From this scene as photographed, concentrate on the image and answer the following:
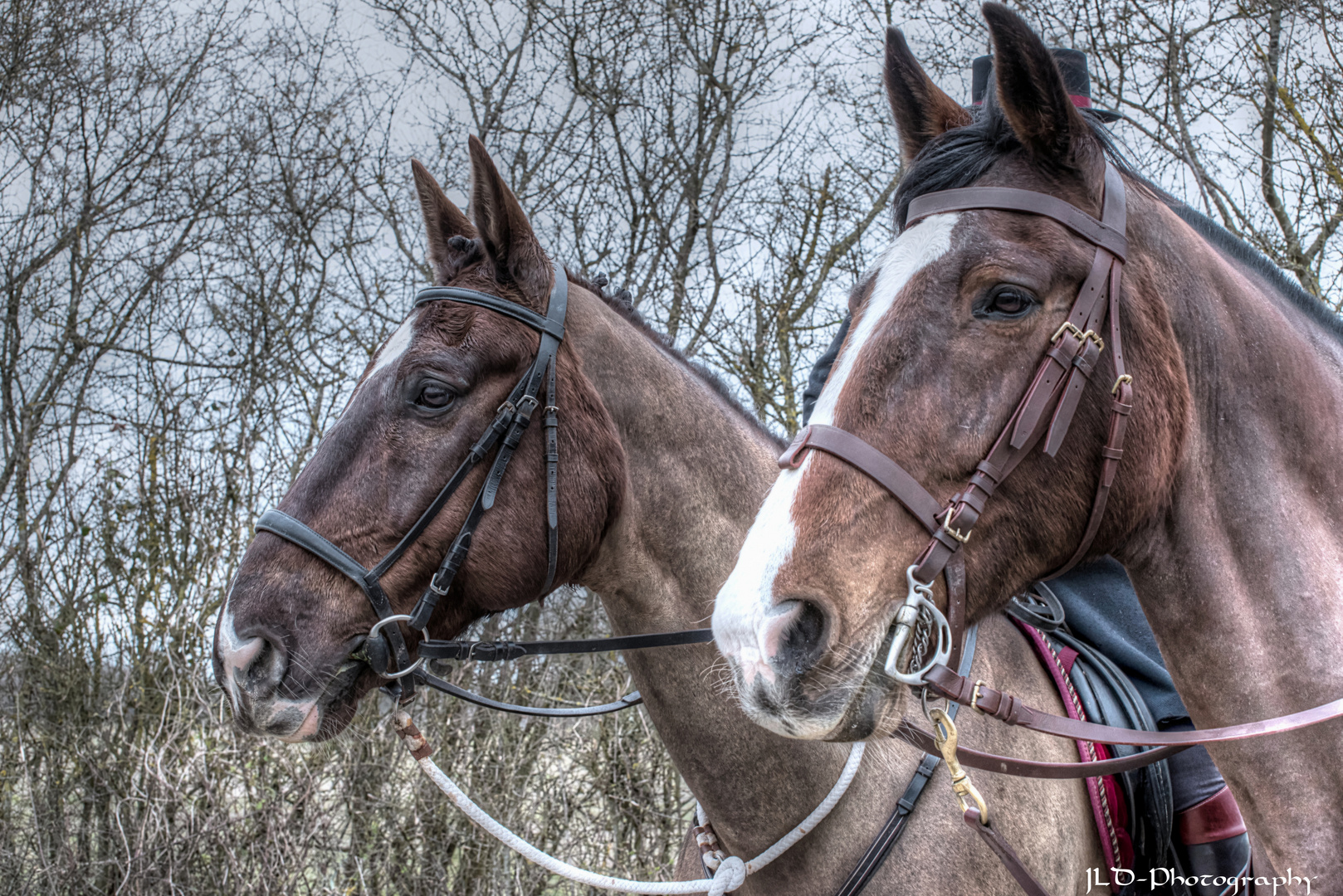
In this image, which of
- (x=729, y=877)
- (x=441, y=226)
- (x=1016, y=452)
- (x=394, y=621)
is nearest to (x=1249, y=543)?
(x=1016, y=452)

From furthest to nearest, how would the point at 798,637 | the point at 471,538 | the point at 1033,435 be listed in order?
the point at 471,538, the point at 1033,435, the point at 798,637

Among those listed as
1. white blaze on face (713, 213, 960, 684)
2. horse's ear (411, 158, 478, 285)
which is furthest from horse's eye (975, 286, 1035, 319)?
horse's ear (411, 158, 478, 285)

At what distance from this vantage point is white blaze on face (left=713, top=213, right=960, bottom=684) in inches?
52.1

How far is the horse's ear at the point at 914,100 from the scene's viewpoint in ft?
6.06

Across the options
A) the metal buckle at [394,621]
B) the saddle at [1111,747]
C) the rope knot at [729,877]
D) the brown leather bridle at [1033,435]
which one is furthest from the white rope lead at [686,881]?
the brown leather bridle at [1033,435]

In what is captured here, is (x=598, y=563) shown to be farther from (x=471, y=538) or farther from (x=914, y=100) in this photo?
(x=914, y=100)

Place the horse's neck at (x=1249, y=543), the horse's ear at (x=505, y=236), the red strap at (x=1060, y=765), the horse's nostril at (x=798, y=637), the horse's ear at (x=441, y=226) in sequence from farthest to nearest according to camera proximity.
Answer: the horse's ear at (x=441, y=226) < the horse's ear at (x=505, y=236) < the red strap at (x=1060, y=765) < the horse's neck at (x=1249, y=543) < the horse's nostril at (x=798, y=637)

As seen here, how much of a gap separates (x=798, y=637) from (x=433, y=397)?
4.54 ft

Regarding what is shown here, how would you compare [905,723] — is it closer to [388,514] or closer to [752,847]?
[752,847]

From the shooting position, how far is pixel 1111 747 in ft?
8.07

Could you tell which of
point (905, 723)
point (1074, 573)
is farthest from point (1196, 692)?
point (1074, 573)

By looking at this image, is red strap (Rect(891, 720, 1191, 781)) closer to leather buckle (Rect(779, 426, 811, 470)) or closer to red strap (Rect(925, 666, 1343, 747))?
red strap (Rect(925, 666, 1343, 747))

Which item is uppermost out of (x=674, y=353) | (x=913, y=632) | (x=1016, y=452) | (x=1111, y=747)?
(x=674, y=353)

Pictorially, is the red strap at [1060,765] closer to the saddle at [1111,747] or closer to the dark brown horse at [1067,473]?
the dark brown horse at [1067,473]
